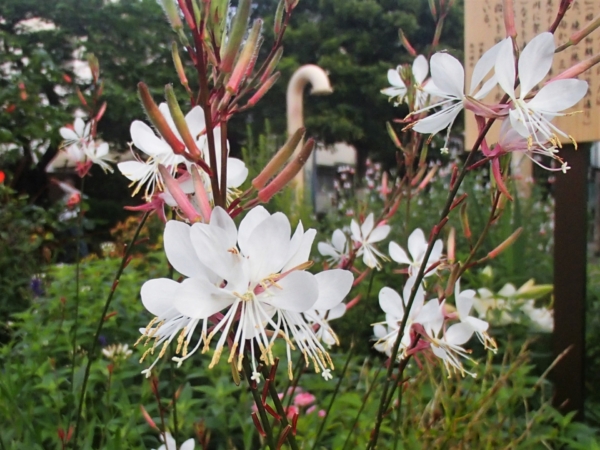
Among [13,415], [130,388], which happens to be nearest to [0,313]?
→ [130,388]

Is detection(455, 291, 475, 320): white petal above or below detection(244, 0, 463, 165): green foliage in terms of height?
below

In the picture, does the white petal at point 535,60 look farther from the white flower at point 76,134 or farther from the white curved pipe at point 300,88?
the white curved pipe at point 300,88

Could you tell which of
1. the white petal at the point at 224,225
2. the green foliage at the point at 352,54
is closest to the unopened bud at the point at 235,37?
the white petal at the point at 224,225

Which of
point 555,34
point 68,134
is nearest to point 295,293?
point 68,134

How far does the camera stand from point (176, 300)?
0.41m

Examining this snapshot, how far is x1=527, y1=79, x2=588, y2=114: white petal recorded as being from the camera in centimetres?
52

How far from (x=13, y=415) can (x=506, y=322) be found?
147 centimetres

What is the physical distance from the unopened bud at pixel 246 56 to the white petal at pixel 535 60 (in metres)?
0.27

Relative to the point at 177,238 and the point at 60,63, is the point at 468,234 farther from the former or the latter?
the point at 60,63

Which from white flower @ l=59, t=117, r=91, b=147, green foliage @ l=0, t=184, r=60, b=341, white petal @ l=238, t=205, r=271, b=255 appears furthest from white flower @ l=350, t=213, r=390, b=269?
green foliage @ l=0, t=184, r=60, b=341

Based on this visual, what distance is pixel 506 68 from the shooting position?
0.53m

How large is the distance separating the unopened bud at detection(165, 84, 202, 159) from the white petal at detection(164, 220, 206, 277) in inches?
2.5

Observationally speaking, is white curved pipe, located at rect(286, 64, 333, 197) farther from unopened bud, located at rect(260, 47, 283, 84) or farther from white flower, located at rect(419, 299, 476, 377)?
unopened bud, located at rect(260, 47, 283, 84)

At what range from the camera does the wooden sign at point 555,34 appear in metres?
1.56
